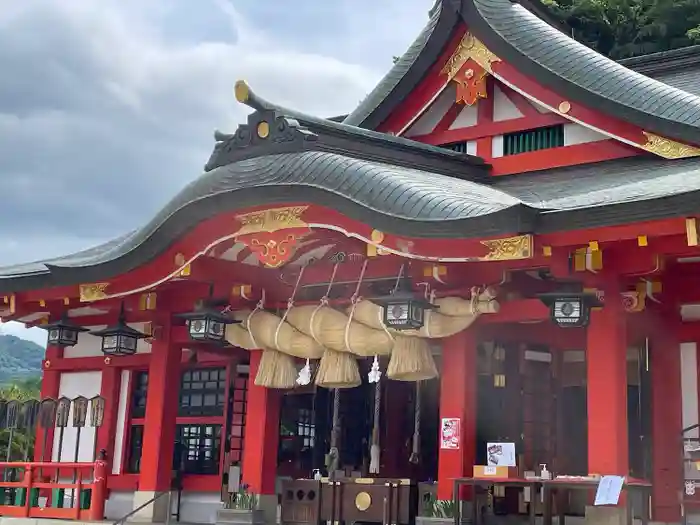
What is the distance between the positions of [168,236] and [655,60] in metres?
9.37

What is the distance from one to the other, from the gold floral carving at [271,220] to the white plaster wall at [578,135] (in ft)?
12.5

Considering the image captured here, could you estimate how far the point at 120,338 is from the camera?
1312 cm

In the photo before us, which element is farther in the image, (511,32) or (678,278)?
(511,32)

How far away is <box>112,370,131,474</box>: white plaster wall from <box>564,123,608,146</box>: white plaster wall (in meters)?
7.74

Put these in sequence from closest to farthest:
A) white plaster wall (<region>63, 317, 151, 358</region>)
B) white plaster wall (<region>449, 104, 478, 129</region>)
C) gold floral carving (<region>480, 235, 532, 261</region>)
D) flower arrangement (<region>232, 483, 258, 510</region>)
Result: gold floral carving (<region>480, 235, 532, 261</region>), flower arrangement (<region>232, 483, 258, 510</region>), white plaster wall (<region>449, 104, 478, 129</region>), white plaster wall (<region>63, 317, 151, 358</region>)

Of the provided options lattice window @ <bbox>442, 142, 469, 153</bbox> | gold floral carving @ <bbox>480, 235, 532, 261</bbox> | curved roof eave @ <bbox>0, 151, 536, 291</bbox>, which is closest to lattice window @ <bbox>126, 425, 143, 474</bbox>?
curved roof eave @ <bbox>0, 151, 536, 291</bbox>

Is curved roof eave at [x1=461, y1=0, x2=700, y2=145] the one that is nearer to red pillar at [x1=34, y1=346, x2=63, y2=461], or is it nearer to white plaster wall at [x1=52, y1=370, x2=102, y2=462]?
white plaster wall at [x1=52, y1=370, x2=102, y2=462]

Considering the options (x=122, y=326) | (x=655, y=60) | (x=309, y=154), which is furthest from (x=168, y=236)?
(x=655, y=60)

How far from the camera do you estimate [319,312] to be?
11.2 metres

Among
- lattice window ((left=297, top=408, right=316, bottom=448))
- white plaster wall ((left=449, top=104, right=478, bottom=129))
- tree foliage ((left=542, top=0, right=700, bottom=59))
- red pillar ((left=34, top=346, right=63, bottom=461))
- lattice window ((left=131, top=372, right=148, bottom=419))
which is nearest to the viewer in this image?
white plaster wall ((left=449, top=104, right=478, bottom=129))

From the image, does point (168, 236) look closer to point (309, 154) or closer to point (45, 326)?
point (309, 154)

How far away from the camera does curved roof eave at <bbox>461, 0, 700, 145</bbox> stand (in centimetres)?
1061

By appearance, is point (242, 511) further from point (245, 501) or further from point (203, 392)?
point (203, 392)

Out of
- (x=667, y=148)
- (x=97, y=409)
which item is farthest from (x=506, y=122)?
(x=97, y=409)
